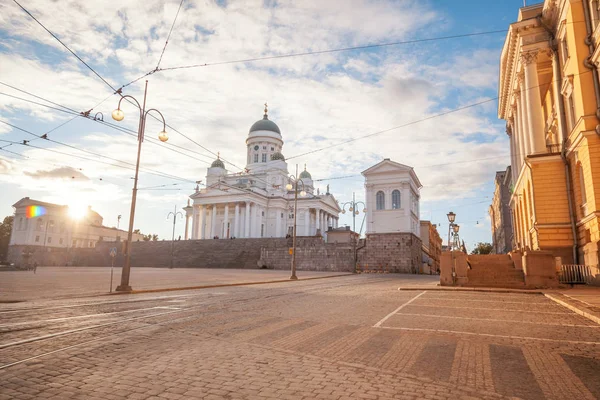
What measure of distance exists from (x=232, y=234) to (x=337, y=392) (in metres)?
73.0

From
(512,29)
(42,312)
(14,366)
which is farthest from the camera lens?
(512,29)

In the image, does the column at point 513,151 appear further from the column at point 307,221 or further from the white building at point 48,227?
the white building at point 48,227

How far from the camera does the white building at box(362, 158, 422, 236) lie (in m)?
52.0

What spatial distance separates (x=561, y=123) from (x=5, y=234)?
105 m

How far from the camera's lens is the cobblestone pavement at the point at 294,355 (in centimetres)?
399

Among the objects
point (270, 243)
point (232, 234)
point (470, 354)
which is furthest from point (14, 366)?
point (232, 234)

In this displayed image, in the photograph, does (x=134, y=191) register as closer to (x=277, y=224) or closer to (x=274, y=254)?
(x=274, y=254)

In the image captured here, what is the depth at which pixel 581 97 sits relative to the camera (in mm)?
19250

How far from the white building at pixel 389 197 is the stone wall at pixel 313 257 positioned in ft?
20.2

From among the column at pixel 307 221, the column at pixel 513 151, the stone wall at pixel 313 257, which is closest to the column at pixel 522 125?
the column at pixel 513 151

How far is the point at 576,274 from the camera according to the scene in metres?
19.1

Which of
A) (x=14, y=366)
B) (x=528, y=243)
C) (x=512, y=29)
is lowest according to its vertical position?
(x=14, y=366)

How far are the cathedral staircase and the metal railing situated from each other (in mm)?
2132

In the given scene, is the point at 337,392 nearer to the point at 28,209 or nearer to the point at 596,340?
the point at 596,340
